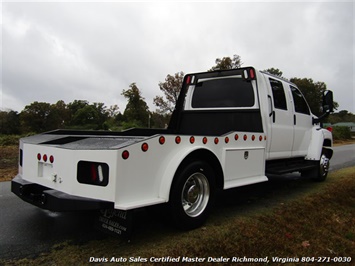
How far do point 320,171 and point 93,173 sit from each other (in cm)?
565

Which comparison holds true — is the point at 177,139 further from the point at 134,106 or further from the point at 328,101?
the point at 134,106

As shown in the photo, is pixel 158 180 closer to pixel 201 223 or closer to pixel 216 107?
pixel 201 223

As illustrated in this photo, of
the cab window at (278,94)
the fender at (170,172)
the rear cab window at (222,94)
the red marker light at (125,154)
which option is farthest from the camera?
the cab window at (278,94)

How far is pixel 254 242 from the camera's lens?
310cm

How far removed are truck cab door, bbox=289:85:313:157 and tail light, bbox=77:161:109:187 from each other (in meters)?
4.36

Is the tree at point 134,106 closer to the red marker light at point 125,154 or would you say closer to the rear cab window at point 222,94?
the rear cab window at point 222,94

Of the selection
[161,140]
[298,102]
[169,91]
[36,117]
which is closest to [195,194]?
[161,140]

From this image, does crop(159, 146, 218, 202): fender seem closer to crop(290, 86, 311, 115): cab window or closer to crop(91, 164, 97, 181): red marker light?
crop(91, 164, 97, 181): red marker light

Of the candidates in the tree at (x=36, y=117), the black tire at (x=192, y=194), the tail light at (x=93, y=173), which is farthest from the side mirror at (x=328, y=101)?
the tree at (x=36, y=117)

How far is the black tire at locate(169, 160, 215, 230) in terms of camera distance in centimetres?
306

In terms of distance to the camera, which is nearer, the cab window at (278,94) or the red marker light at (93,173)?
the red marker light at (93,173)

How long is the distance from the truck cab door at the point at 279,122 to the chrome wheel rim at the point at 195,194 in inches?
74.7

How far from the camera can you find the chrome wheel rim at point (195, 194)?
3313 millimetres

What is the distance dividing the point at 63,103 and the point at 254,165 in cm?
4682
